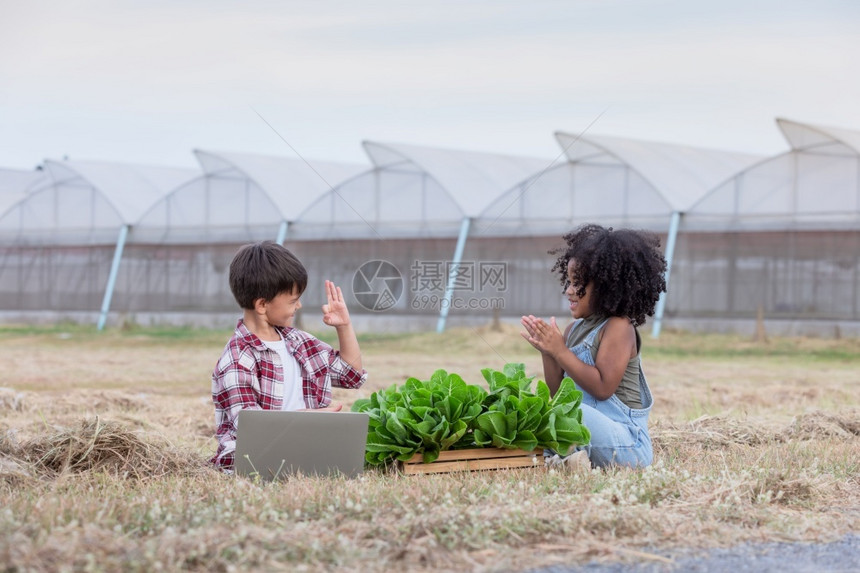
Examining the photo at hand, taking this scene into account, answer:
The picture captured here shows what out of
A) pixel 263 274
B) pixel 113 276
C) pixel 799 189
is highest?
pixel 799 189

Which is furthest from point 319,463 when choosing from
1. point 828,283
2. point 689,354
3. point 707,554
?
point 828,283

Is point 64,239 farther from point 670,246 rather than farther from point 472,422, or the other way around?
point 472,422

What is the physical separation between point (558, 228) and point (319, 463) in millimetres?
15324

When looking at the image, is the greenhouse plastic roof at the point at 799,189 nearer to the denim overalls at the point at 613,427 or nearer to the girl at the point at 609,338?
the girl at the point at 609,338

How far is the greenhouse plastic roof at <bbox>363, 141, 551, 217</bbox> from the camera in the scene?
20.3 m

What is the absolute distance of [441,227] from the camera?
66.2 ft

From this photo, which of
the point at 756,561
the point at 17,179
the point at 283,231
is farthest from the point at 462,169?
the point at 756,561

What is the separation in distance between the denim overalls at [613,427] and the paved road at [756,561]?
1.33 meters

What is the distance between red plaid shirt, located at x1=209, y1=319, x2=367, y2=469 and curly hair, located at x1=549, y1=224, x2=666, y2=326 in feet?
3.88

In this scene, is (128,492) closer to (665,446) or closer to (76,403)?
(665,446)

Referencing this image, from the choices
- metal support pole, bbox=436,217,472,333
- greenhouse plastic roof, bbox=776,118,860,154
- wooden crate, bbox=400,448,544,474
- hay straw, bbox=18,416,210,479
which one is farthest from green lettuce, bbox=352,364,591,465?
greenhouse plastic roof, bbox=776,118,860,154

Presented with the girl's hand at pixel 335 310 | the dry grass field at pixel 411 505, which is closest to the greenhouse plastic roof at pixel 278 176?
the dry grass field at pixel 411 505

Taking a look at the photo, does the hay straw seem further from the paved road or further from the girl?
the paved road

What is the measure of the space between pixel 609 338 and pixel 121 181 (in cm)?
2158
